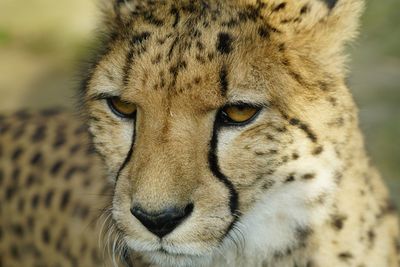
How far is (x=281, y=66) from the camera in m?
1.97

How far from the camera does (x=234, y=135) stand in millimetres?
1902

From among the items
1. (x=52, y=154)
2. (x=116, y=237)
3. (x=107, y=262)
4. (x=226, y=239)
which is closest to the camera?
(x=226, y=239)

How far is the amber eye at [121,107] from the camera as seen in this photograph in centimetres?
198

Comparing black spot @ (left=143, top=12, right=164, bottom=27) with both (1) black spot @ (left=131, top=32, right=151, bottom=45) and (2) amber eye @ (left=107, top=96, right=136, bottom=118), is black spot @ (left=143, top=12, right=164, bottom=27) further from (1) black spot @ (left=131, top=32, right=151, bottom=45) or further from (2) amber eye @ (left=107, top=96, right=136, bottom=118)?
(2) amber eye @ (left=107, top=96, right=136, bottom=118)

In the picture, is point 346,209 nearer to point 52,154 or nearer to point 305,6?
point 305,6

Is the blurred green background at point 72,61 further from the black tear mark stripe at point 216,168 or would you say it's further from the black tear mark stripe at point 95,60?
the black tear mark stripe at point 216,168

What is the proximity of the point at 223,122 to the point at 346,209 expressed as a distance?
0.41 m

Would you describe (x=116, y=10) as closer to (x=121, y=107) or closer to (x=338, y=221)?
(x=121, y=107)

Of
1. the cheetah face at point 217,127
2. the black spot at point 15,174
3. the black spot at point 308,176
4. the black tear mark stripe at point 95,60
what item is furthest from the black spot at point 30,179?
the black spot at point 308,176

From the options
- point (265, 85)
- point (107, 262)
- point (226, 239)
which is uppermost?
point (265, 85)

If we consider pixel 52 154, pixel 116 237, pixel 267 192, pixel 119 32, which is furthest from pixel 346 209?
pixel 52 154

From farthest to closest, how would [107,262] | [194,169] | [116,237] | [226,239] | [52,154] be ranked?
[52,154]
[107,262]
[116,237]
[226,239]
[194,169]

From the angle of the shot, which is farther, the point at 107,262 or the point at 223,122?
the point at 107,262

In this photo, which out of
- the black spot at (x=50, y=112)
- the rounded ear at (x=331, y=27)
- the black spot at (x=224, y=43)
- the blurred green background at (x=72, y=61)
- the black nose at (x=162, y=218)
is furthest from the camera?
the blurred green background at (x=72, y=61)
